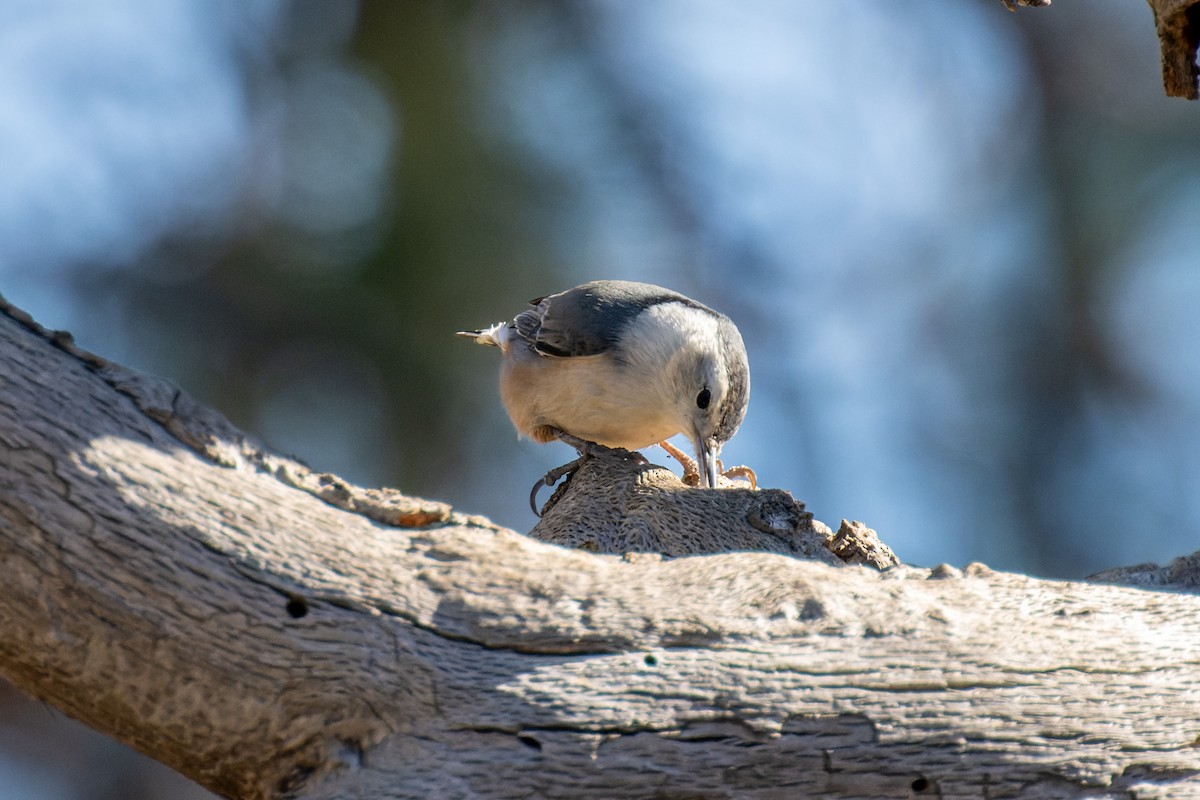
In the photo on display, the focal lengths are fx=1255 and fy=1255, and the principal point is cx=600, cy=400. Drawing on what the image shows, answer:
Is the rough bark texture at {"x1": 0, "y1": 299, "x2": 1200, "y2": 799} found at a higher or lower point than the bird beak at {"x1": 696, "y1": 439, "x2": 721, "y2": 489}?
lower

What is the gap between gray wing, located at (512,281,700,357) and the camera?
3438 mm

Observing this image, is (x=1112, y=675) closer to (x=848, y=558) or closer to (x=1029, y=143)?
(x=848, y=558)

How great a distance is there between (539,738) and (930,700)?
0.50 metres

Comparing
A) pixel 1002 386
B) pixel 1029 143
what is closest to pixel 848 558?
pixel 1002 386

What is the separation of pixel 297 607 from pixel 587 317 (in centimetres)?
199

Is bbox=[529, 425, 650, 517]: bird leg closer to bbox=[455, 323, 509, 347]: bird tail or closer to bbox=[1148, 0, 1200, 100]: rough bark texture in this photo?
bbox=[455, 323, 509, 347]: bird tail

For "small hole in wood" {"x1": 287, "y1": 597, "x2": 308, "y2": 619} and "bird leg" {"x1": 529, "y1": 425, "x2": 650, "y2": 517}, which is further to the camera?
"bird leg" {"x1": 529, "y1": 425, "x2": 650, "y2": 517}

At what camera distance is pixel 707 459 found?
3225 mm

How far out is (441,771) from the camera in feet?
5.06

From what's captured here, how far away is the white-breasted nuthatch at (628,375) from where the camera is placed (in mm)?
3336

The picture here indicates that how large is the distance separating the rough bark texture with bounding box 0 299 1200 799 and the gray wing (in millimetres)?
1796

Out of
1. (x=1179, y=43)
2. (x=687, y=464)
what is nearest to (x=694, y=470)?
(x=687, y=464)

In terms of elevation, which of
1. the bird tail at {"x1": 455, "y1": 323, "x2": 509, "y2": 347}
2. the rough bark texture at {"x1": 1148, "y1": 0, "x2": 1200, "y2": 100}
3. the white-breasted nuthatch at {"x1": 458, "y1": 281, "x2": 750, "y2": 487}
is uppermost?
the bird tail at {"x1": 455, "y1": 323, "x2": 509, "y2": 347}

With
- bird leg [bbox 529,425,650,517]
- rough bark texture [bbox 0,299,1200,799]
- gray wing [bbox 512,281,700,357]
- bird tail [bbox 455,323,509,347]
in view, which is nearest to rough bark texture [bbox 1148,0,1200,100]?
rough bark texture [bbox 0,299,1200,799]
